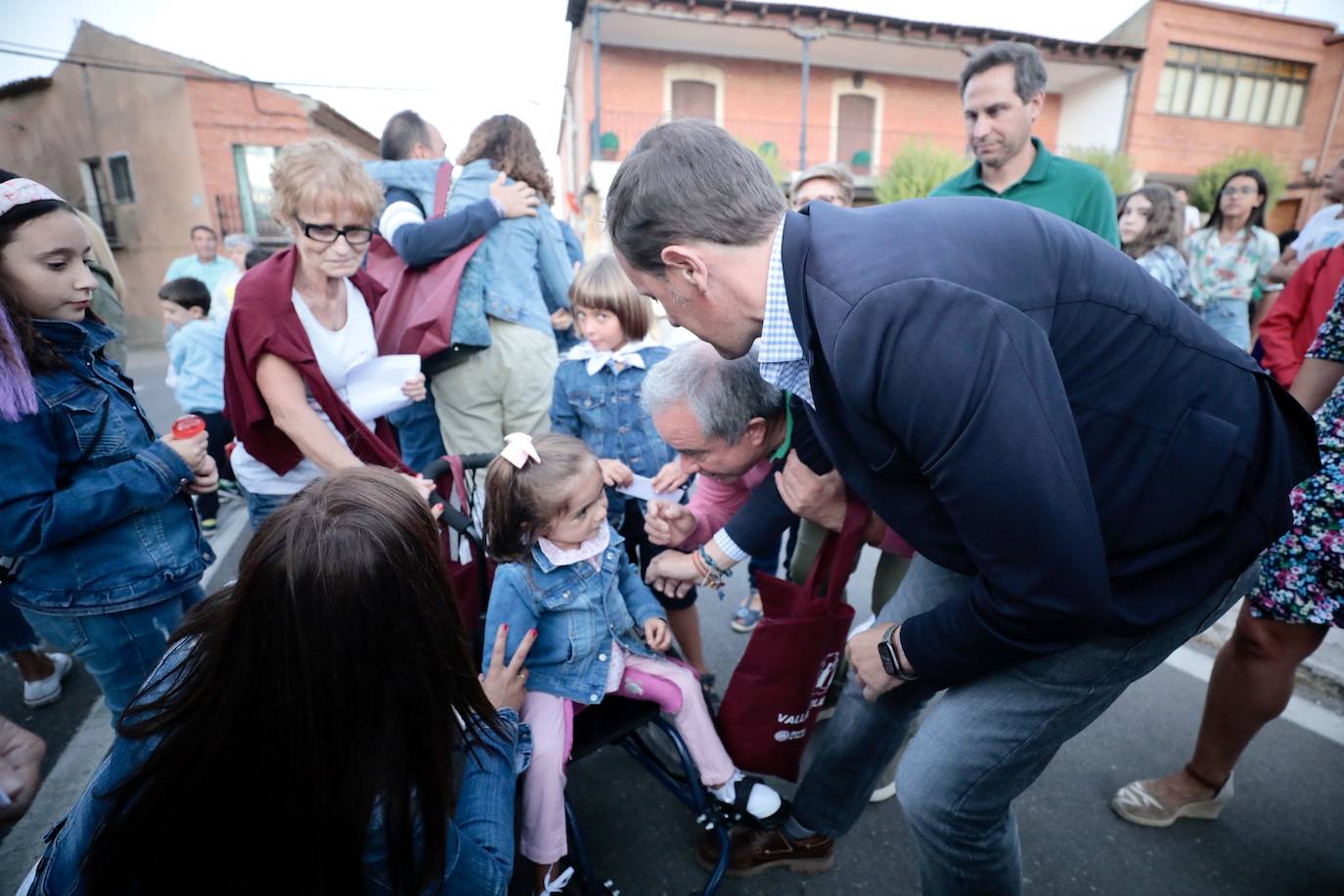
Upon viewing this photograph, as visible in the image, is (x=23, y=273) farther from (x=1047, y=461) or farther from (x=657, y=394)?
(x=1047, y=461)

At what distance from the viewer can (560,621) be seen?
1.77 metres

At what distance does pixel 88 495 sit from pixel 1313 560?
299cm

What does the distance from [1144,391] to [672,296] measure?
80cm

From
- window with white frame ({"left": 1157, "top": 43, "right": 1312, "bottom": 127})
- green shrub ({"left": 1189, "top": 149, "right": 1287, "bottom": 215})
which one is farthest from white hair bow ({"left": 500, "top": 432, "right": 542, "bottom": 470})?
window with white frame ({"left": 1157, "top": 43, "right": 1312, "bottom": 127})

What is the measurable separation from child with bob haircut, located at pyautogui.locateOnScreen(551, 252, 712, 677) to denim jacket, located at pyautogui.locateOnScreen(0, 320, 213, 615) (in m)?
1.32

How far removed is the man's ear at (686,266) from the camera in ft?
3.66

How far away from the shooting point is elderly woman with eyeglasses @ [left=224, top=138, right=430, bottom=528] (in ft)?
6.28

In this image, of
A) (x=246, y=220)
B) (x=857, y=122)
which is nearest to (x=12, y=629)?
(x=246, y=220)

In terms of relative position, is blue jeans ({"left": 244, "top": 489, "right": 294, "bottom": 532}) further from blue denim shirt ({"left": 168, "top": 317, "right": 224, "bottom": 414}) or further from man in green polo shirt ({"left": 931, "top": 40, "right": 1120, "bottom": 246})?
man in green polo shirt ({"left": 931, "top": 40, "right": 1120, "bottom": 246})

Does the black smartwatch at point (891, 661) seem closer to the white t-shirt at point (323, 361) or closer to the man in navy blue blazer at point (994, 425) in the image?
the man in navy blue blazer at point (994, 425)

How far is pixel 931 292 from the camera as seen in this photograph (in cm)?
86

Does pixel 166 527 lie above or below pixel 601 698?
above

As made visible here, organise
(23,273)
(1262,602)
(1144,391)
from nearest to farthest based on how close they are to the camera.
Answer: (1144,391) < (23,273) < (1262,602)

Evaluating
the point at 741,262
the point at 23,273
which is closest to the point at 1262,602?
the point at 741,262
